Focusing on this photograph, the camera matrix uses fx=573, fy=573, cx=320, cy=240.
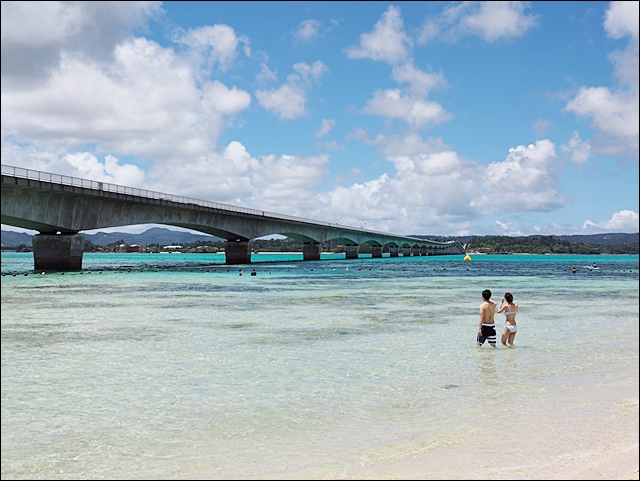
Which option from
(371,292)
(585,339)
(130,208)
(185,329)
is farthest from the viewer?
(130,208)

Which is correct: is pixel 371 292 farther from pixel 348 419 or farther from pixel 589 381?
pixel 348 419

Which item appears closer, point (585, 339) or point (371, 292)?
point (585, 339)

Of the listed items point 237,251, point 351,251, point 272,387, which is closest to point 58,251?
point 237,251

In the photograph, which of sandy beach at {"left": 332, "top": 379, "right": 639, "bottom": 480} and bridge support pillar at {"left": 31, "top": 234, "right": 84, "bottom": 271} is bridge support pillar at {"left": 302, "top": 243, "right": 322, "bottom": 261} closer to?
bridge support pillar at {"left": 31, "top": 234, "right": 84, "bottom": 271}

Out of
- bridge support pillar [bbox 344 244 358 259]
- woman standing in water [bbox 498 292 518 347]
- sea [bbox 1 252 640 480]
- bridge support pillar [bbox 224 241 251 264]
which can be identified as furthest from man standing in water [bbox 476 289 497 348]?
bridge support pillar [bbox 344 244 358 259]

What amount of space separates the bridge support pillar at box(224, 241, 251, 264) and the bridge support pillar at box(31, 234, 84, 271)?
3679cm

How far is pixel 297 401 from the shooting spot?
11.4 m

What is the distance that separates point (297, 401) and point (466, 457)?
4129mm

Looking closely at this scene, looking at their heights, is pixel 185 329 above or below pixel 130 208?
below

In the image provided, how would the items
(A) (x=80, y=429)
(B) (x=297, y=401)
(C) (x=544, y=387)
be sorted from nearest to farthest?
(A) (x=80, y=429) < (B) (x=297, y=401) < (C) (x=544, y=387)

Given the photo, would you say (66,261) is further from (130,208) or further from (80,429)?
(80,429)

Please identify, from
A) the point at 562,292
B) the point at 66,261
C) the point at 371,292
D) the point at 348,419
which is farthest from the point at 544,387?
the point at 66,261

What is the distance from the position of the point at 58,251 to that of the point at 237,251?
39.1m

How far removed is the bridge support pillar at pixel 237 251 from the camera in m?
100
